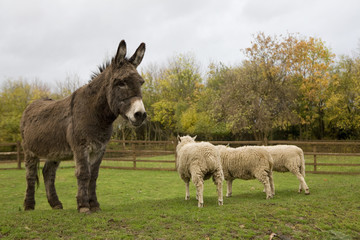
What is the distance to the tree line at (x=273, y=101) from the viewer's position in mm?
22516

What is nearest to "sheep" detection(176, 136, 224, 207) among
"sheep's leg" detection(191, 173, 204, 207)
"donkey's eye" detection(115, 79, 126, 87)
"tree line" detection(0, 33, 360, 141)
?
"sheep's leg" detection(191, 173, 204, 207)

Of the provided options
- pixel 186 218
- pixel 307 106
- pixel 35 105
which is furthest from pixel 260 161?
pixel 307 106

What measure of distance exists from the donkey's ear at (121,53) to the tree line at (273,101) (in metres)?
16.5

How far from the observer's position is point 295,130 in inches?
1176

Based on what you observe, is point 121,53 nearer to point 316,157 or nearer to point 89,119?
point 89,119

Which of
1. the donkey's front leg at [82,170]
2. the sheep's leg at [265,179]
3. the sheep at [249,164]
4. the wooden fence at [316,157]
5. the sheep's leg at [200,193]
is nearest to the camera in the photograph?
the donkey's front leg at [82,170]

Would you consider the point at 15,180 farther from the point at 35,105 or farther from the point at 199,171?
the point at 199,171

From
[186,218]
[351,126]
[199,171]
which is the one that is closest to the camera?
[186,218]

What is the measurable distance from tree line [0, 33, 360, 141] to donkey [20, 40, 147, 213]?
1559 cm

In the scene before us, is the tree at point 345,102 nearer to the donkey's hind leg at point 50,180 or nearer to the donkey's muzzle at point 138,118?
the donkey's muzzle at point 138,118

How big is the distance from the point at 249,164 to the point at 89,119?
192 inches

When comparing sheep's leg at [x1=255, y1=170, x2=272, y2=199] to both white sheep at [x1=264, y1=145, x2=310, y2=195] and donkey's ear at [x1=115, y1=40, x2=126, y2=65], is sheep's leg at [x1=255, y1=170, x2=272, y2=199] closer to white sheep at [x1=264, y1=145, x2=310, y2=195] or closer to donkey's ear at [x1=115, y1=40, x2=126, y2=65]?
white sheep at [x1=264, y1=145, x2=310, y2=195]

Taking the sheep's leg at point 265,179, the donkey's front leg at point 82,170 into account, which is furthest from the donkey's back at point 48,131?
the sheep's leg at point 265,179

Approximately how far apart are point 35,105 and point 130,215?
310cm
